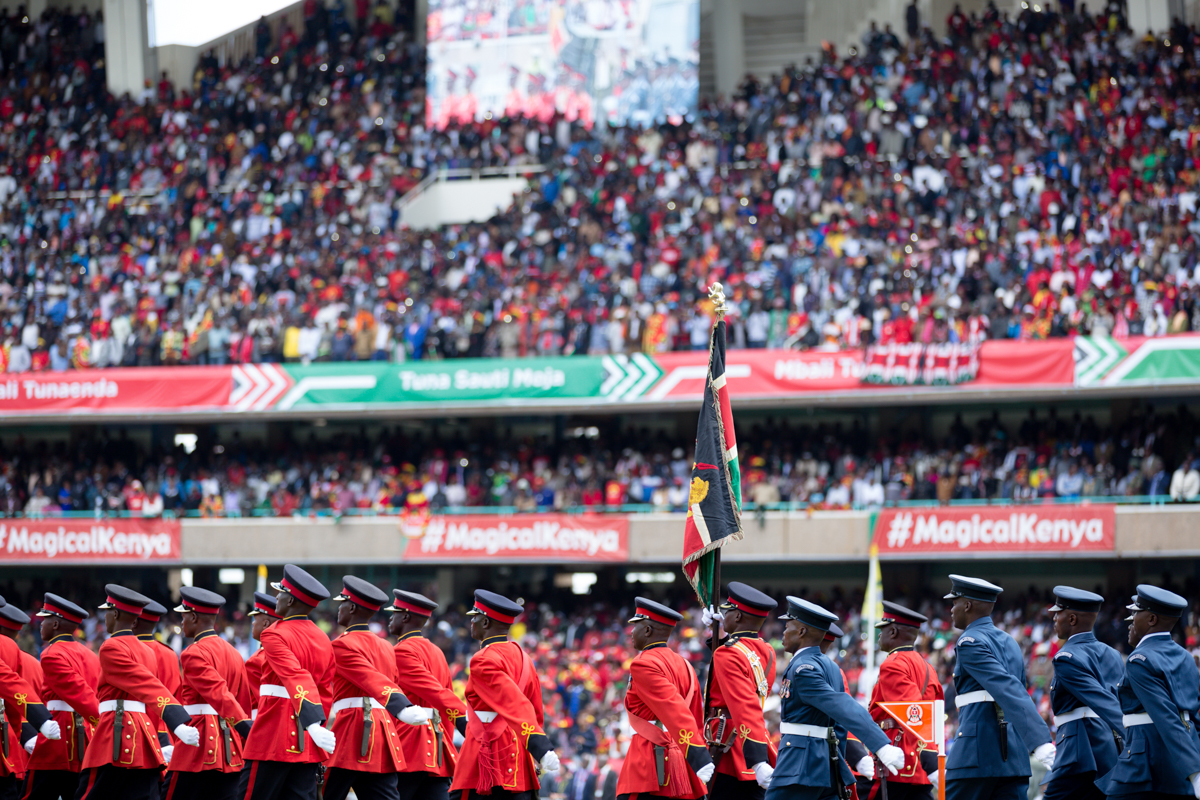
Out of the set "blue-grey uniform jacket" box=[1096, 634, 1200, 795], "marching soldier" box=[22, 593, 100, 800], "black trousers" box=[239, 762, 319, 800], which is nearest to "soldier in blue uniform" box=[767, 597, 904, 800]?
"blue-grey uniform jacket" box=[1096, 634, 1200, 795]

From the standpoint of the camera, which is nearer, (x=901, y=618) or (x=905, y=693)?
(x=905, y=693)

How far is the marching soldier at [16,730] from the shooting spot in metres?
10.8

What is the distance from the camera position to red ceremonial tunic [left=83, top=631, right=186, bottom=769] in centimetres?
1017

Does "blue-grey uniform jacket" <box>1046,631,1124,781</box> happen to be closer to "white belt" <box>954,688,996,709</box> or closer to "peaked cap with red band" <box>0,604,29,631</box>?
"white belt" <box>954,688,996,709</box>

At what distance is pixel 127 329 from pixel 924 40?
16715 millimetres

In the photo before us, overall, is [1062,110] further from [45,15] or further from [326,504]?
[45,15]

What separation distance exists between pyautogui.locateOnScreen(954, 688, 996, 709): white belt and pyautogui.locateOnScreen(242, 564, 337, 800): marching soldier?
3.64 metres

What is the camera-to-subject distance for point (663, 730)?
9250mm

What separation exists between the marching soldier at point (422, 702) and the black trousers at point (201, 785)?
120cm

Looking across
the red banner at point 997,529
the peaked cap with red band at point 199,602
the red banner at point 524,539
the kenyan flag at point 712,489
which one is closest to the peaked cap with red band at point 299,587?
the peaked cap with red band at point 199,602

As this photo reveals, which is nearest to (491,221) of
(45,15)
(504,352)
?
(504,352)

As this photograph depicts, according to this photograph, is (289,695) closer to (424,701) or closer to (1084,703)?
(424,701)

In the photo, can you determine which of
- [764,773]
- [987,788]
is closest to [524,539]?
[764,773]

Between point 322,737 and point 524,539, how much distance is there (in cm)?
1820
